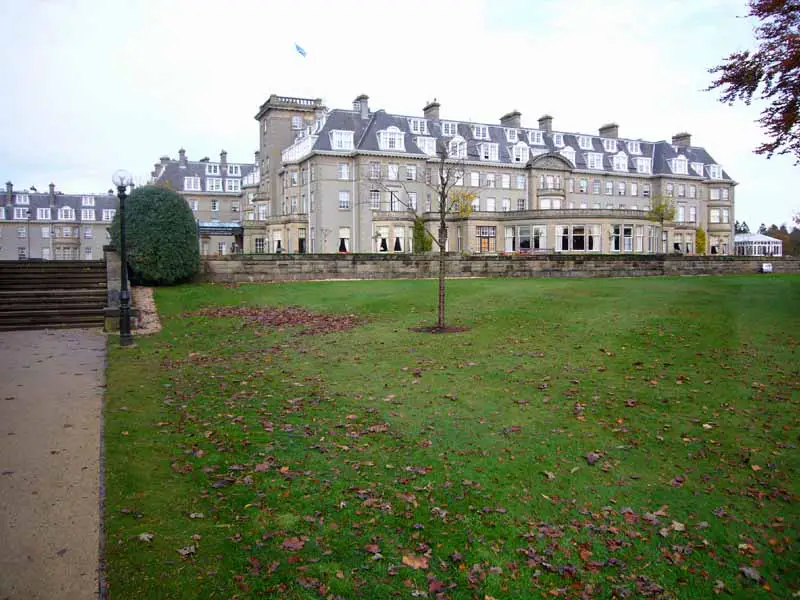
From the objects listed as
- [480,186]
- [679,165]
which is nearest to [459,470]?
[480,186]

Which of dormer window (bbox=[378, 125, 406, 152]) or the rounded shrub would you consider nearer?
the rounded shrub

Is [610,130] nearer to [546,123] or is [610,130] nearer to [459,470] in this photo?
[546,123]

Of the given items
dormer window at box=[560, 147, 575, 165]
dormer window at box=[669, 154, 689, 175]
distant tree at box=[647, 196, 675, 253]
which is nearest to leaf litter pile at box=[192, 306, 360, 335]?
distant tree at box=[647, 196, 675, 253]

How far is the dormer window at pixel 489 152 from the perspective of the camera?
64.2 m

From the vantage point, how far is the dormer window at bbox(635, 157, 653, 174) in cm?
7369

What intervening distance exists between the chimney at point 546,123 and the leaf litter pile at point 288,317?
56.7 meters

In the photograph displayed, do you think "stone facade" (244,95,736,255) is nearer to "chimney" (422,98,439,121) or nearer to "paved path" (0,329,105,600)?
"chimney" (422,98,439,121)

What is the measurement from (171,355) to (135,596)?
970 centimetres

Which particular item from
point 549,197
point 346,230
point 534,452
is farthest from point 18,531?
point 549,197

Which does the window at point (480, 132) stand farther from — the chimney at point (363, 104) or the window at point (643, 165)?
the window at point (643, 165)

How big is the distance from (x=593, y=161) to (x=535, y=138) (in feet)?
25.4

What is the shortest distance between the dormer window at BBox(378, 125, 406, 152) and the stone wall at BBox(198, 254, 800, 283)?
24.5 m

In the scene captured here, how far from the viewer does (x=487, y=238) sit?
5869 cm

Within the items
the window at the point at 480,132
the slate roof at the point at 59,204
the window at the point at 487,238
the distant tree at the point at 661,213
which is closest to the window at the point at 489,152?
the window at the point at 480,132
